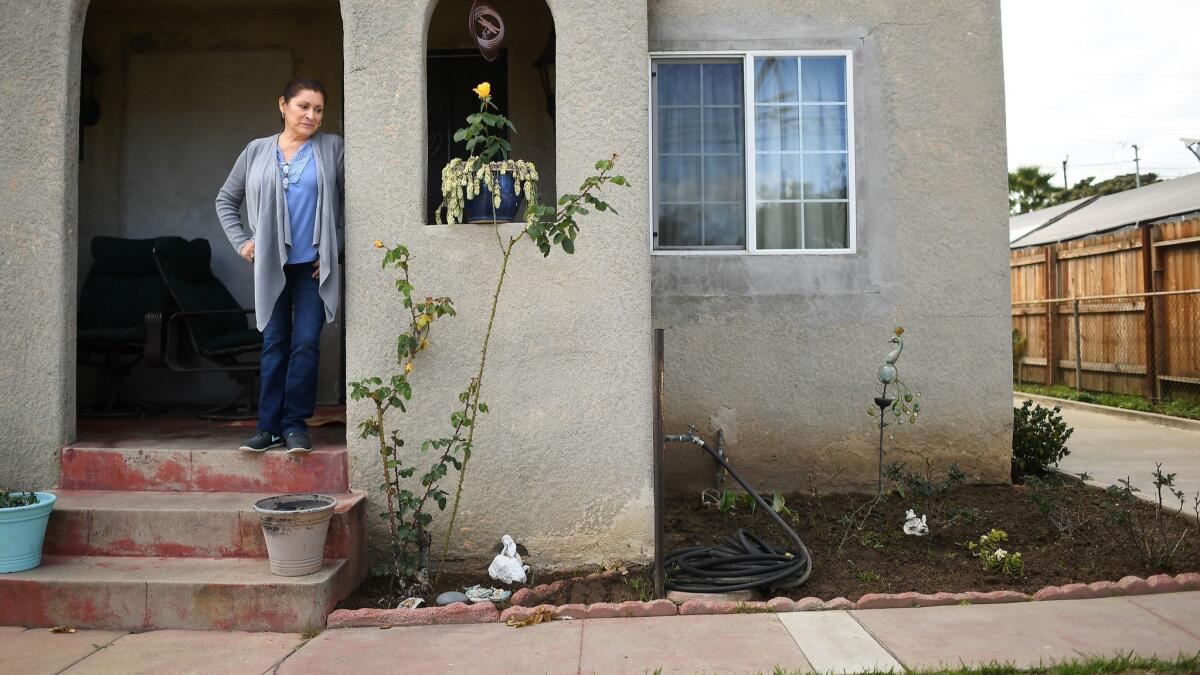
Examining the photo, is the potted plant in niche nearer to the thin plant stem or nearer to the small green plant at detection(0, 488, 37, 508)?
the thin plant stem

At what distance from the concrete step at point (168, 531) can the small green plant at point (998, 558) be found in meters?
3.18

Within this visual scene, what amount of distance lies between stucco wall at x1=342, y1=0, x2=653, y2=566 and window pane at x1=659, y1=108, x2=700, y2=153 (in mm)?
1718

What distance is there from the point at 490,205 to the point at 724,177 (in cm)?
233

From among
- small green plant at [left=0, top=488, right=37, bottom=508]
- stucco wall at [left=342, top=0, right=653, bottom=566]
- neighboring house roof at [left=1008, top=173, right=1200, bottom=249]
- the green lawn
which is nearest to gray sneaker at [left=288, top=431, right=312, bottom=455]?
stucco wall at [left=342, top=0, right=653, bottom=566]

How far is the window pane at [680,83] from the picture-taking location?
607cm

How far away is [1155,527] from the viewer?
15.7 feet

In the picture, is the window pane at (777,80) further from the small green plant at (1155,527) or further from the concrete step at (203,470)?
the concrete step at (203,470)

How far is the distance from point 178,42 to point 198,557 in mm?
4321

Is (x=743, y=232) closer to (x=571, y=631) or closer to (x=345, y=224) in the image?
(x=345, y=224)

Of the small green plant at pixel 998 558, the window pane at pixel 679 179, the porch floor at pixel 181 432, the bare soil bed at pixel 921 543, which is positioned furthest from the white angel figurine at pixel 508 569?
the window pane at pixel 679 179

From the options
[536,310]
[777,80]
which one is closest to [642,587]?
[536,310]

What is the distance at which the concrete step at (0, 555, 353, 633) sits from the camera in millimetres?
3717

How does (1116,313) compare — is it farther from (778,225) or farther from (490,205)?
(490,205)

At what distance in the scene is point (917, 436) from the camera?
5910mm
